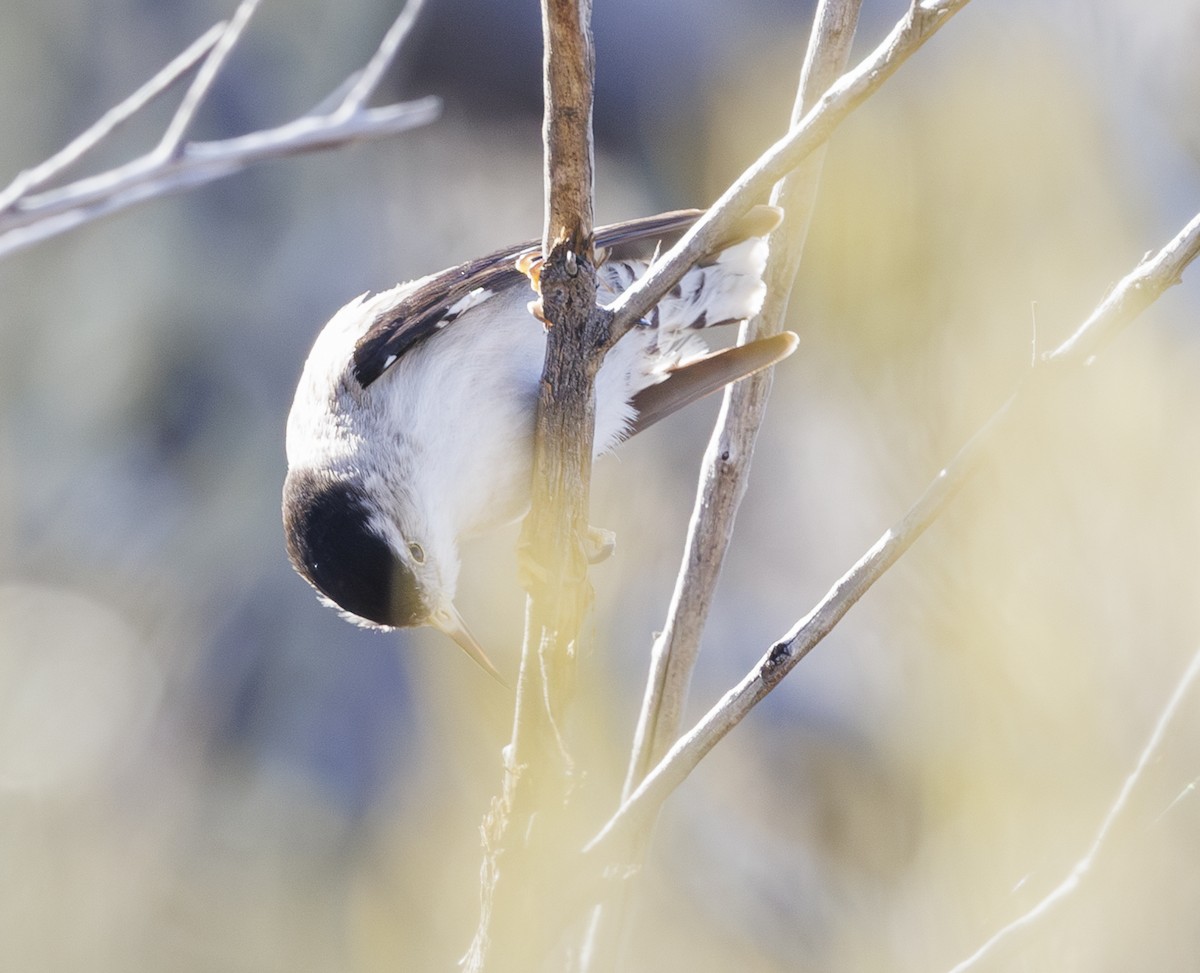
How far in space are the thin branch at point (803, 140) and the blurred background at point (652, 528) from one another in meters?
1.60

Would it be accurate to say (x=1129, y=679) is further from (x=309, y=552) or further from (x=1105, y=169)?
(x=309, y=552)

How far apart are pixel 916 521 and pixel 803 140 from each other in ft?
1.38

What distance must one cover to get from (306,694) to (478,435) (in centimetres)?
294

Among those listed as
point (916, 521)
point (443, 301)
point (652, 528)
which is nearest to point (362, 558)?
point (443, 301)

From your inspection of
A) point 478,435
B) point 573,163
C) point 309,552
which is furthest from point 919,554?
point 573,163

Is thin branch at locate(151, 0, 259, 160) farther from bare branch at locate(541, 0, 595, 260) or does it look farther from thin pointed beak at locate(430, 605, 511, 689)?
thin pointed beak at locate(430, 605, 511, 689)

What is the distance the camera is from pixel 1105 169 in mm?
3256

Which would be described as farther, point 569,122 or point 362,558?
point 362,558

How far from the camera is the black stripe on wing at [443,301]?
2.17 m

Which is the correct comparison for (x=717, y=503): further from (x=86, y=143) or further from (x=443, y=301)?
(x=86, y=143)

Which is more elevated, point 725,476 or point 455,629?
point 455,629

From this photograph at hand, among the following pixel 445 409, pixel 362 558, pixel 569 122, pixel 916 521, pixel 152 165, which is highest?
pixel 152 165

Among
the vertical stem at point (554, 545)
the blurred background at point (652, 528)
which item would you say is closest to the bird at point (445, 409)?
the vertical stem at point (554, 545)

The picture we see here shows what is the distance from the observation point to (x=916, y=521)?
3.80 ft
